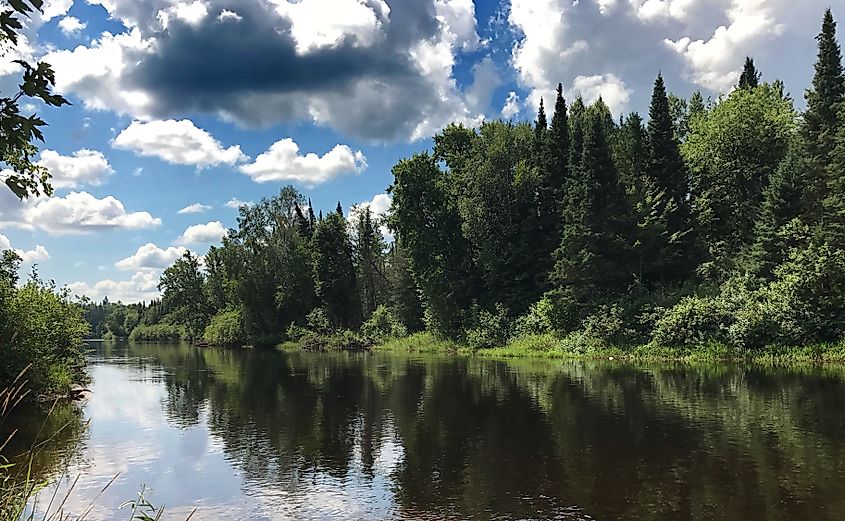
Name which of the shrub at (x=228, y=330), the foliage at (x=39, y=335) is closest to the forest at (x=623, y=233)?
the shrub at (x=228, y=330)

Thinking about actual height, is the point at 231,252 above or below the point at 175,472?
above

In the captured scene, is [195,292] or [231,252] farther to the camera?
[195,292]

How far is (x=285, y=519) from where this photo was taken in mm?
11695

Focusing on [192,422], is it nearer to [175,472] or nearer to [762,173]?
[175,472]

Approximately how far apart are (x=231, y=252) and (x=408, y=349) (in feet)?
115

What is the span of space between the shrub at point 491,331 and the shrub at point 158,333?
82.8m

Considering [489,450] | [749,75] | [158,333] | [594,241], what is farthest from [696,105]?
[158,333]

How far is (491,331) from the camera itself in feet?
188

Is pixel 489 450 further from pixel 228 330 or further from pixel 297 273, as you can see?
pixel 228 330

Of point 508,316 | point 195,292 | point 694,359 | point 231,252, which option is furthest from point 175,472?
point 195,292

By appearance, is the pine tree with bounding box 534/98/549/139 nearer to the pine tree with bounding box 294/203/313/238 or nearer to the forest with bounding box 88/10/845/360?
the forest with bounding box 88/10/845/360

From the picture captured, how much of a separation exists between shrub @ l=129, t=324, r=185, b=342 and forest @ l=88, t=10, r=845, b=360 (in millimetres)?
56215

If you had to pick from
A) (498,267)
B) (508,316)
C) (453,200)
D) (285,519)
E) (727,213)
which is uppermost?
(453,200)

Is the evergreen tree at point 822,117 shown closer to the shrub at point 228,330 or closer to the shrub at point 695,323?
the shrub at point 695,323
